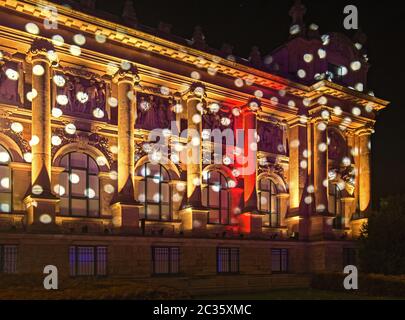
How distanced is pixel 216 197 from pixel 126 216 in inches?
298

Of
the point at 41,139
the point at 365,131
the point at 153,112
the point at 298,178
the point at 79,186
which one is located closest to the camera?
the point at 41,139

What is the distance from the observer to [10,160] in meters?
24.4

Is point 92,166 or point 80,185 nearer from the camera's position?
point 80,185

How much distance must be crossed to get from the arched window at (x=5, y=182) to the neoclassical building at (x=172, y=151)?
5 cm

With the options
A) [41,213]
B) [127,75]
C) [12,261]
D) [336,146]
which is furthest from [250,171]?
[12,261]

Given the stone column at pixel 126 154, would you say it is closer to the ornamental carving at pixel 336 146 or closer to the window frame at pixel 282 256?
the window frame at pixel 282 256

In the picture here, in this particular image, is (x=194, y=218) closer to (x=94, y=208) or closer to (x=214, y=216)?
(x=214, y=216)

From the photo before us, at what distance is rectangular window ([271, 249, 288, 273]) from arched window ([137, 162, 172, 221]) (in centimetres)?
811

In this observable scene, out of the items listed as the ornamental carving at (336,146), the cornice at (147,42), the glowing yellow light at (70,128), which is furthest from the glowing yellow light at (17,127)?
the ornamental carving at (336,146)

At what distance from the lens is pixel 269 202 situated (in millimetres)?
34281

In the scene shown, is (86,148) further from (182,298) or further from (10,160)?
(182,298)

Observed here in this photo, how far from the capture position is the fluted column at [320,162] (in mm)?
34438

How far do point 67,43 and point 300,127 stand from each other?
18.1 meters

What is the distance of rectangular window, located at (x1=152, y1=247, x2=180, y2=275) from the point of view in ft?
89.1
